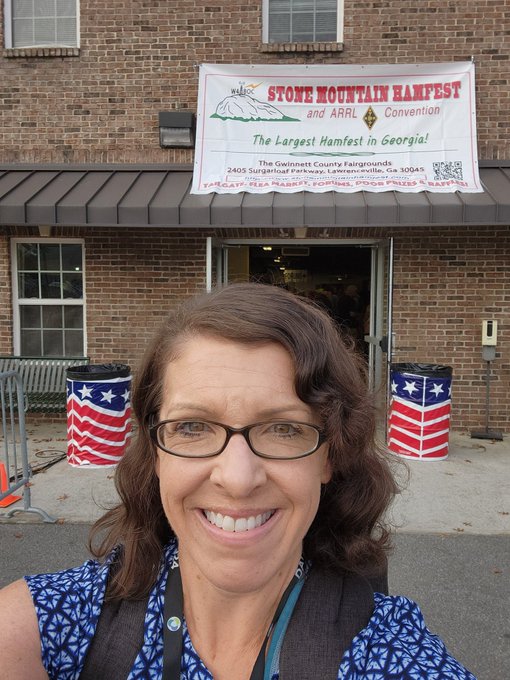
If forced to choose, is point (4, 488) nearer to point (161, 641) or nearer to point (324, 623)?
point (161, 641)

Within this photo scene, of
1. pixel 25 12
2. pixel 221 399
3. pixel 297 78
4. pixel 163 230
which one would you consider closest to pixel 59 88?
pixel 25 12

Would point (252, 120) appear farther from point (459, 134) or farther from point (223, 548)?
point (223, 548)

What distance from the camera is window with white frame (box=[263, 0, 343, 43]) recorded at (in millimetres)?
8328

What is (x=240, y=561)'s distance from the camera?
132 centimetres

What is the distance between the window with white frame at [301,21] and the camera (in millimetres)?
8328

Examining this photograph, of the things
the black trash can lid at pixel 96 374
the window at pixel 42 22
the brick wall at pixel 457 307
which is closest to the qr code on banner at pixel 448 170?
the brick wall at pixel 457 307

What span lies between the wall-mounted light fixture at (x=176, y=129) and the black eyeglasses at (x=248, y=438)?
7.56m

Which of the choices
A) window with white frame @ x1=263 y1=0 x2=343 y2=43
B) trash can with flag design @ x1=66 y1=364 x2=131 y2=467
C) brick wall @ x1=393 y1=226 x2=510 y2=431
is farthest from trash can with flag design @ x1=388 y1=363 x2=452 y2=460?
window with white frame @ x1=263 y1=0 x2=343 y2=43

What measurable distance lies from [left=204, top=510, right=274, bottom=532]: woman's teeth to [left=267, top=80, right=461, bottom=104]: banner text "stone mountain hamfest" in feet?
25.4

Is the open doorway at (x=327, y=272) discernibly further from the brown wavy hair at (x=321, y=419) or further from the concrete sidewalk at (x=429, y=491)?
the brown wavy hair at (x=321, y=419)

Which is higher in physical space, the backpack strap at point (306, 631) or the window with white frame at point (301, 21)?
the window with white frame at point (301, 21)

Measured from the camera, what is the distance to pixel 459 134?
7910mm

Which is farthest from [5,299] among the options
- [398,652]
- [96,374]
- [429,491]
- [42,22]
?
[398,652]

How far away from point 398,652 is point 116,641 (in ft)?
2.07
